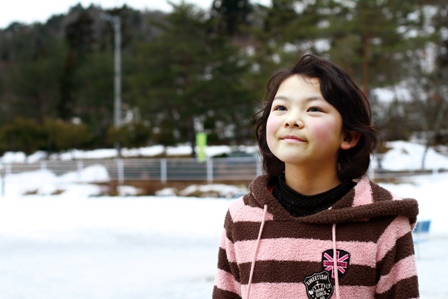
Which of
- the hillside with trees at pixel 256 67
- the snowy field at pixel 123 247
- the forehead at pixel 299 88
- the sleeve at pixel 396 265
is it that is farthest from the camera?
the hillside with trees at pixel 256 67

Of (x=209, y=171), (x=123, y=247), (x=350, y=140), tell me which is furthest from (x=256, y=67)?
(x=350, y=140)

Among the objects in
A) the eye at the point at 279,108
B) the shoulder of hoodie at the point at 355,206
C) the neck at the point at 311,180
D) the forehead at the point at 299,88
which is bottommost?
the shoulder of hoodie at the point at 355,206

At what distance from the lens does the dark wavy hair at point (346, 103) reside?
1366 mm

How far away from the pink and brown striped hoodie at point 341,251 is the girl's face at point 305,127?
110 millimetres

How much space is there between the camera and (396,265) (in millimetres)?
1273

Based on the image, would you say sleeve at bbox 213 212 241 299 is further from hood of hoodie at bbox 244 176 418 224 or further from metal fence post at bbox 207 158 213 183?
metal fence post at bbox 207 158 213 183

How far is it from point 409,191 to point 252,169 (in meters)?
4.64

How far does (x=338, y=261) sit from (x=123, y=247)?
674 centimetres

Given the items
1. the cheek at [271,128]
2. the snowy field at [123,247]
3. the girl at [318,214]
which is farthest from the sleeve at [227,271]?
the snowy field at [123,247]

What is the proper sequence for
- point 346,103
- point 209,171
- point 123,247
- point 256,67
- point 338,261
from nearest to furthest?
1. point 338,261
2. point 346,103
3. point 123,247
4. point 209,171
5. point 256,67

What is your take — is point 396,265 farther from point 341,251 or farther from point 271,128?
point 271,128

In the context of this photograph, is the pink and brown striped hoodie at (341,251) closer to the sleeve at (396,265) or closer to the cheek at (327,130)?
the sleeve at (396,265)

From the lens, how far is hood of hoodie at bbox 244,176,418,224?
49.8 inches

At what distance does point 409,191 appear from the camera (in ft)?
42.0
